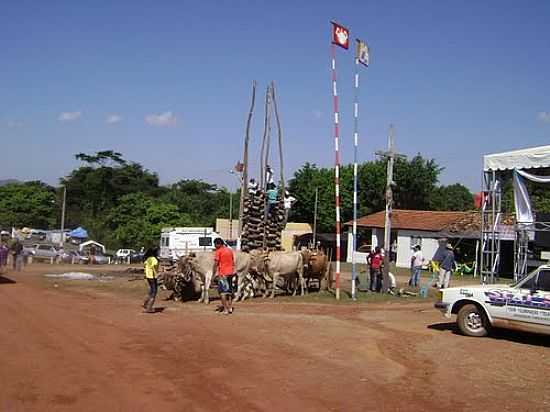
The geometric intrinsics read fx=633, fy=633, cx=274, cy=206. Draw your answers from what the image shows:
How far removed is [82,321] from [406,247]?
115ft

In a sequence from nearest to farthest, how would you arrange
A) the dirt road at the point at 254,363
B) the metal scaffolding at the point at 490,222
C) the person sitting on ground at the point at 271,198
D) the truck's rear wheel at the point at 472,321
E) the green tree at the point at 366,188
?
the dirt road at the point at 254,363 → the truck's rear wheel at the point at 472,321 → the metal scaffolding at the point at 490,222 → the person sitting on ground at the point at 271,198 → the green tree at the point at 366,188

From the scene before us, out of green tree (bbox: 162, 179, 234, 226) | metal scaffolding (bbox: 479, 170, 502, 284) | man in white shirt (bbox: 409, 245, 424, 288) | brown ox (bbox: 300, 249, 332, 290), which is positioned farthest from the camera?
green tree (bbox: 162, 179, 234, 226)

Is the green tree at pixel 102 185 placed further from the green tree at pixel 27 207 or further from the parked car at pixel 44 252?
the parked car at pixel 44 252

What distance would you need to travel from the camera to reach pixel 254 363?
976 cm

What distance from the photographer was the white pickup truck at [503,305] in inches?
489

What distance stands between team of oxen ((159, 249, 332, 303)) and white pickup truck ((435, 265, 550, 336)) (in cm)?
750

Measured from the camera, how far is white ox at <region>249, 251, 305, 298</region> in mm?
20906

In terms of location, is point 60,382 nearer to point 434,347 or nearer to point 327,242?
point 434,347

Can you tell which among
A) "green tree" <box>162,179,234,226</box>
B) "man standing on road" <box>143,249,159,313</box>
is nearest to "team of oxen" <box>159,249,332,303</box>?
"man standing on road" <box>143,249,159,313</box>

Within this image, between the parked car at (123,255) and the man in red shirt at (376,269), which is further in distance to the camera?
the parked car at (123,255)

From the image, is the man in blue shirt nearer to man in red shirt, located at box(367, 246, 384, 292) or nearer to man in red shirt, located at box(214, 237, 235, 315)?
man in red shirt, located at box(367, 246, 384, 292)

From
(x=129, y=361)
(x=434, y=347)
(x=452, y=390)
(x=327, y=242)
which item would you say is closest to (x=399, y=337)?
(x=434, y=347)

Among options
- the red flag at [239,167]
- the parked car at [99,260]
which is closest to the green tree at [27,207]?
the parked car at [99,260]

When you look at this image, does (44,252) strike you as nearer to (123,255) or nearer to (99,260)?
(99,260)
